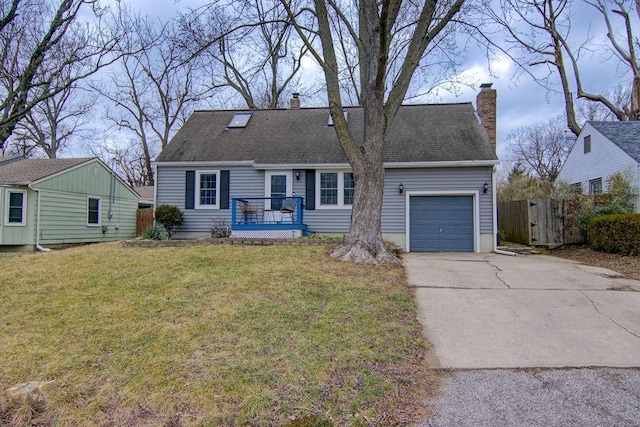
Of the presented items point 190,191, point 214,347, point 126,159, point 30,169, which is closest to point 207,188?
point 190,191

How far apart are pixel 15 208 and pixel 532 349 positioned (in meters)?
17.2

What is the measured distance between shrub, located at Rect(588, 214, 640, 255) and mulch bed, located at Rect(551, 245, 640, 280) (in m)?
0.22

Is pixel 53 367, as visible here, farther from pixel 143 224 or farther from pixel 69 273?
pixel 143 224

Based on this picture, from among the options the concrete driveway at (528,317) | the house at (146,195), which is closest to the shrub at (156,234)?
the concrete driveway at (528,317)

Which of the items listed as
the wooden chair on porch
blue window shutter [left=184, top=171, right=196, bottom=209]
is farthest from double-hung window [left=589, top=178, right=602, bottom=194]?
blue window shutter [left=184, top=171, right=196, bottom=209]

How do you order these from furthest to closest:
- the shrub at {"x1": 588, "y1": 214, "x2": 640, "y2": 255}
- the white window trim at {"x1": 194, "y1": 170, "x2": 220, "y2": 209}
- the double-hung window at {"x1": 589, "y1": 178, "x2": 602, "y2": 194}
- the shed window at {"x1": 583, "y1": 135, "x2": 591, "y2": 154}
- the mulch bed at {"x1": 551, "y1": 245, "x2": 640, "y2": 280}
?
the shed window at {"x1": 583, "y1": 135, "x2": 591, "y2": 154}, the double-hung window at {"x1": 589, "y1": 178, "x2": 602, "y2": 194}, the white window trim at {"x1": 194, "y1": 170, "x2": 220, "y2": 209}, the shrub at {"x1": 588, "y1": 214, "x2": 640, "y2": 255}, the mulch bed at {"x1": 551, "y1": 245, "x2": 640, "y2": 280}

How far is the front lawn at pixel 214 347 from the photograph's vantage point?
9.58 feet

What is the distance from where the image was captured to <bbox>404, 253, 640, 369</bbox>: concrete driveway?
3.87m

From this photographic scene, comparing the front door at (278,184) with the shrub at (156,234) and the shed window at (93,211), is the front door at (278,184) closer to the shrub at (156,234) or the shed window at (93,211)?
the shrub at (156,234)

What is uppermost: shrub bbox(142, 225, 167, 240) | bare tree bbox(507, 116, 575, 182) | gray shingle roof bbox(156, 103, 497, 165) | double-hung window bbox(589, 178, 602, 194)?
bare tree bbox(507, 116, 575, 182)

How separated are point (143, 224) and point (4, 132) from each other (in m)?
7.94

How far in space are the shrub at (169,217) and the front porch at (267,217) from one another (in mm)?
2098

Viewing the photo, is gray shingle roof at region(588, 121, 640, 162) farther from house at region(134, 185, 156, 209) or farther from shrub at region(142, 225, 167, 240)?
house at region(134, 185, 156, 209)

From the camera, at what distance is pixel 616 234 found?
10352 millimetres
